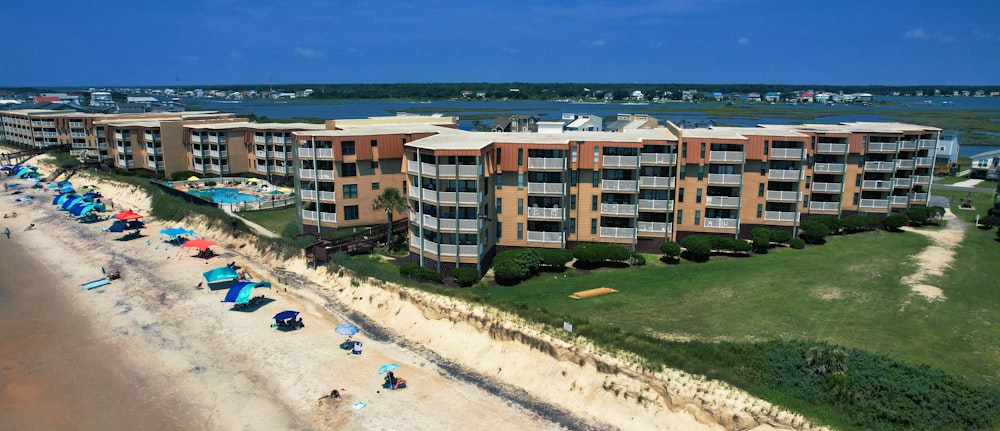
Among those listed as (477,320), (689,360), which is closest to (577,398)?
(689,360)

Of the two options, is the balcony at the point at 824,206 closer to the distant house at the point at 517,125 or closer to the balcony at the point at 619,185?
the balcony at the point at 619,185

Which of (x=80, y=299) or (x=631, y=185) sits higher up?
(x=631, y=185)

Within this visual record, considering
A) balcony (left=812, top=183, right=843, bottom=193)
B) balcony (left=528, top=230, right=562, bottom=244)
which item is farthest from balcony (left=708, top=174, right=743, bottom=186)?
balcony (left=528, top=230, right=562, bottom=244)

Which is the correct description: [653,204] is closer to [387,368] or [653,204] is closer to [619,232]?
[619,232]

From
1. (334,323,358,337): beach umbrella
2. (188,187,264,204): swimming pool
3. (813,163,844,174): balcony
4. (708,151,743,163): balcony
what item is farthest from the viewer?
(188,187,264,204): swimming pool

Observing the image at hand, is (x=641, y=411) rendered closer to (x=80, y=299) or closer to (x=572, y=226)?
(x=572, y=226)

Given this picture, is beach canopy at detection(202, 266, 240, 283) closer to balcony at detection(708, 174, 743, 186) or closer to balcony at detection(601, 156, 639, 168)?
balcony at detection(601, 156, 639, 168)

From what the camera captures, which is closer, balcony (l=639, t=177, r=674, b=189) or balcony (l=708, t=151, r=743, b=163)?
balcony (l=639, t=177, r=674, b=189)

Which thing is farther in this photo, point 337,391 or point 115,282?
point 115,282
